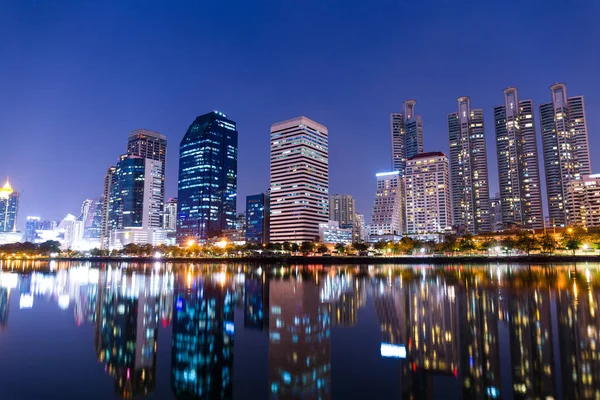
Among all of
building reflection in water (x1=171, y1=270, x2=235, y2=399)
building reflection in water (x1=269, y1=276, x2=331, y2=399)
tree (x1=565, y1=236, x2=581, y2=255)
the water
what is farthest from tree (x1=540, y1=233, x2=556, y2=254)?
building reflection in water (x1=171, y1=270, x2=235, y2=399)

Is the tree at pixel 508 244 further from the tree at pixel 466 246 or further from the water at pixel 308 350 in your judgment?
the water at pixel 308 350

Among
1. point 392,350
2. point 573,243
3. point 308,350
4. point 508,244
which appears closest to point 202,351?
point 308,350

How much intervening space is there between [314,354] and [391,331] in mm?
6138

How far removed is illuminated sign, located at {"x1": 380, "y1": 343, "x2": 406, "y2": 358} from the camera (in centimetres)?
1683

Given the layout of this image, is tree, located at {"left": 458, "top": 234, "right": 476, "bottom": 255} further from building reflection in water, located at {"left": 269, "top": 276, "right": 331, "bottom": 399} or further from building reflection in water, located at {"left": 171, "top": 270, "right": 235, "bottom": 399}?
building reflection in water, located at {"left": 171, "top": 270, "right": 235, "bottom": 399}

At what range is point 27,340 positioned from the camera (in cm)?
2041

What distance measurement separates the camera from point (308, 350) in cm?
1777

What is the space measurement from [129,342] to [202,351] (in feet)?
15.3

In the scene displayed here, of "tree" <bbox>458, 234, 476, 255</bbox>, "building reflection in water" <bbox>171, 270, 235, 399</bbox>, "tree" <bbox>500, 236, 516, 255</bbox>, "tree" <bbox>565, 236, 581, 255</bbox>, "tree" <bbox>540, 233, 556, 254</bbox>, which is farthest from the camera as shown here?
"tree" <bbox>458, 234, 476, 255</bbox>

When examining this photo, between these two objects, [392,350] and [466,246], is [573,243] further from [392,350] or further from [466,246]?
[392,350]

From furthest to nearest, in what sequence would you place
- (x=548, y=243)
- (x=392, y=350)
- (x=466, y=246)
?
1. (x=466, y=246)
2. (x=548, y=243)
3. (x=392, y=350)

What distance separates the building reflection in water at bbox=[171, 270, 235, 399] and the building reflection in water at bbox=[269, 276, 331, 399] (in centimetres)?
186

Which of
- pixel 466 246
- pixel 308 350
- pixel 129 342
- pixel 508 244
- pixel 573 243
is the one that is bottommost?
pixel 129 342

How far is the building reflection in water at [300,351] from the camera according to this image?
1299 centimetres
